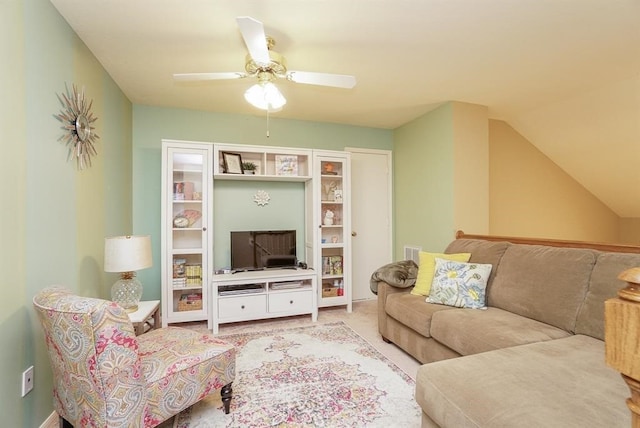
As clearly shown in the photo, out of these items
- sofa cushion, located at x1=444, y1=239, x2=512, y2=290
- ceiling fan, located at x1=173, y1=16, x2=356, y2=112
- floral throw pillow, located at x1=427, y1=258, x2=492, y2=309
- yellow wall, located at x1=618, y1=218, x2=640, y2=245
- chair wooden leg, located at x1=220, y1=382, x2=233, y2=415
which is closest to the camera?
chair wooden leg, located at x1=220, y1=382, x2=233, y2=415

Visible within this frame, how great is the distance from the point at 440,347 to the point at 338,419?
2.86 ft

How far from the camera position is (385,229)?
438cm

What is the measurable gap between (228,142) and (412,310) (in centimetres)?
284

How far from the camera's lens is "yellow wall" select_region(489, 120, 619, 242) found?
4070mm

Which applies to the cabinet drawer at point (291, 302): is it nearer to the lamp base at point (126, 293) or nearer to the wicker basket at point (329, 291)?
the wicker basket at point (329, 291)

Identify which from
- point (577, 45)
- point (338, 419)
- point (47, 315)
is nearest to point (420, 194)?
point (577, 45)

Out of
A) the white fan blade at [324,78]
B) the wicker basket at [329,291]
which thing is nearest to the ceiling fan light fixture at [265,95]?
the white fan blade at [324,78]

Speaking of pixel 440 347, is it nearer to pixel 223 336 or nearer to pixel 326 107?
pixel 223 336

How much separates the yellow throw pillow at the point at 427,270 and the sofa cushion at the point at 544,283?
331 mm

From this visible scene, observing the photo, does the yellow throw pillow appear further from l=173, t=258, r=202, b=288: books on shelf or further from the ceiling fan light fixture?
l=173, t=258, r=202, b=288: books on shelf

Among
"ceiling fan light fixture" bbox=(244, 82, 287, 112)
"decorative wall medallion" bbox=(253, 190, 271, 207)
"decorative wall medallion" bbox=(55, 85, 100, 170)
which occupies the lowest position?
"decorative wall medallion" bbox=(253, 190, 271, 207)

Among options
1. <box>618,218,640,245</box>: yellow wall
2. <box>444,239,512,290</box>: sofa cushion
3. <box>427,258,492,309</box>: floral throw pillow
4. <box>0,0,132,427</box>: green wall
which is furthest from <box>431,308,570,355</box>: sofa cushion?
<box>618,218,640,245</box>: yellow wall

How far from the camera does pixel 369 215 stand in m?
4.31

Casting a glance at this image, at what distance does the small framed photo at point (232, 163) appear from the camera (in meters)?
3.41
